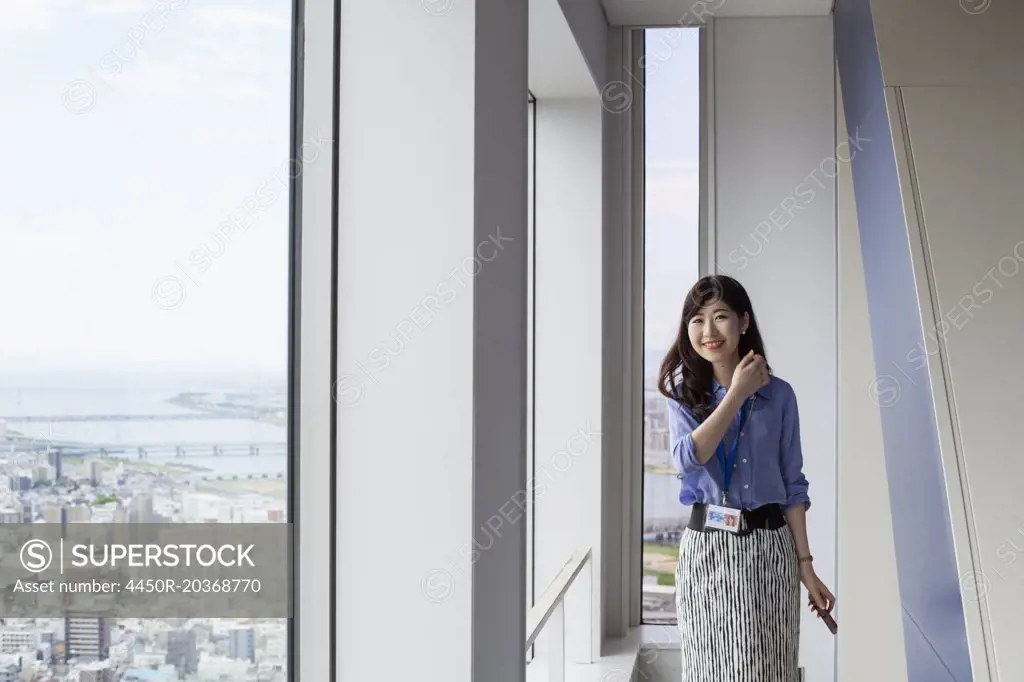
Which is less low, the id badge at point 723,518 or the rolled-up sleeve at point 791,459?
the rolled-up sleeve at point 791,459

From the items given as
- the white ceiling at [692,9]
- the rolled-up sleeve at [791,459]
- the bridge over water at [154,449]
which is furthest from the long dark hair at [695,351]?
the white ceiling at [692,9]

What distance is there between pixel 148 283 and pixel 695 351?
1.54 metres

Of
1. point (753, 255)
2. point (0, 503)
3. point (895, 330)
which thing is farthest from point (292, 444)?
point (753, 255)

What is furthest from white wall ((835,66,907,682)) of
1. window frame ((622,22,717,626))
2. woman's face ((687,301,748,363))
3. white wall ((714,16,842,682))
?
woman's face ((687,301,748,363))

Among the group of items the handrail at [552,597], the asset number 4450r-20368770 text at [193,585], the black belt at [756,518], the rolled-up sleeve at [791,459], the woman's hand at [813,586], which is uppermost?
the rolled-up sleeve at [791,459]

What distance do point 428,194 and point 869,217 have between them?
190 centimetres

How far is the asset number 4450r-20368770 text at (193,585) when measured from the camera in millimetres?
1111

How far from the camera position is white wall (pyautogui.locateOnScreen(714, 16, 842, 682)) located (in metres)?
3.48

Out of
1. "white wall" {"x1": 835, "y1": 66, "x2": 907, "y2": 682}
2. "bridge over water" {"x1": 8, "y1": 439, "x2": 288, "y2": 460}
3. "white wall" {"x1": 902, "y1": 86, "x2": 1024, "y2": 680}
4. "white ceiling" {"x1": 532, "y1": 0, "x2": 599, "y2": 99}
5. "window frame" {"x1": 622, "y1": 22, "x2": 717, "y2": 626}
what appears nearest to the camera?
"bridge over water" {"x1": 8, "y1": 439, "x2": 288, "y2": 460}

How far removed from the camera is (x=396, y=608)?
1.47m

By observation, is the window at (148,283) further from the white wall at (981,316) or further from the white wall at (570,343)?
the white wall at (570,343)

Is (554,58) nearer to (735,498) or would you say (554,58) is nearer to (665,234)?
(665,234)

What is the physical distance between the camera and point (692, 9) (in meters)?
3.48

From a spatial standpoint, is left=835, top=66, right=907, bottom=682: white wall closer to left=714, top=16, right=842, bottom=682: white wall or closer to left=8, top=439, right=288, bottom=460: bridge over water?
left=714, top=16, right=842, bottom=682: white wall
